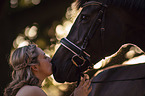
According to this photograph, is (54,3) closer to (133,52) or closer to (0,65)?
(0,65)

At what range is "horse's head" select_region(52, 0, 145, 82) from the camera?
138 cm

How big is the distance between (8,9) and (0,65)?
112 centimetres

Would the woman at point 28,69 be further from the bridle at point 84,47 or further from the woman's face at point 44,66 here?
the bridle at point 84,47

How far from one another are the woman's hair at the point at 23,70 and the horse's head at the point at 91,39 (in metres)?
0.17

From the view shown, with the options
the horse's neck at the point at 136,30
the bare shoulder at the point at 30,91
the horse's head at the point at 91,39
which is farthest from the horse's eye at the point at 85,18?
the bare shoulder at the point at 30,91

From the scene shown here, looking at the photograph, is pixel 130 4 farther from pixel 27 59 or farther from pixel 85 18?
pixel 27 59

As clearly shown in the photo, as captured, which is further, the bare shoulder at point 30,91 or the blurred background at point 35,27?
the blurred background at point 35,27

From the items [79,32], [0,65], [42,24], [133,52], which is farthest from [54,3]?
[79,32]

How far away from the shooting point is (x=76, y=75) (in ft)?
4.65

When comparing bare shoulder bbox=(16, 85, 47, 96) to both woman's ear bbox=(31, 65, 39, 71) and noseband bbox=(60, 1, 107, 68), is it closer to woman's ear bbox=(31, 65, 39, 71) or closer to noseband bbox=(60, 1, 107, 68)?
woman's ear bbox=(31, 65, 39, 71)

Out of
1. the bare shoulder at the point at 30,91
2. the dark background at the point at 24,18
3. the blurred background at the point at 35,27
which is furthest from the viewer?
the dark background at the point at 24,18

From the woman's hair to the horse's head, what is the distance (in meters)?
0.17

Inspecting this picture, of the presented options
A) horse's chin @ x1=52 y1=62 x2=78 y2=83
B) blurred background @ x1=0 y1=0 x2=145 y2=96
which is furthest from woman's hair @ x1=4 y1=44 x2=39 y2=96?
blurred background @ x1=0 y1=0 x2=145 y2=96

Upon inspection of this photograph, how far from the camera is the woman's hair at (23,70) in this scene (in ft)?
4.37
